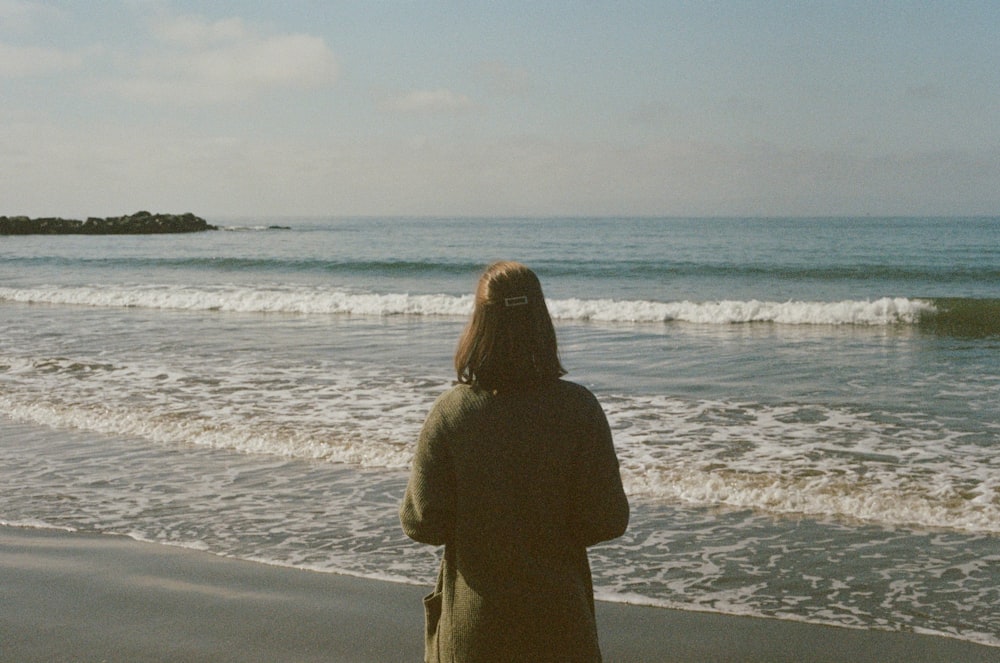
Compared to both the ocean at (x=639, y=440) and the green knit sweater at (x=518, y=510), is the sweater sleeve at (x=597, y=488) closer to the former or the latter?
the green knit sweater at (x=518, y=510)

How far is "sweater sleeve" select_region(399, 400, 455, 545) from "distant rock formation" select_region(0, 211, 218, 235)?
68919 mm

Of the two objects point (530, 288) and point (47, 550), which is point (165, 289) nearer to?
Result: point (47, 550)

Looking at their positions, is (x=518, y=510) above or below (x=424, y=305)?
above

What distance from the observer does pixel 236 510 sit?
21.3 feet

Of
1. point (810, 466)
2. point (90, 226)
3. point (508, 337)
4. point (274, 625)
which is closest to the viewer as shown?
point (508, 337)

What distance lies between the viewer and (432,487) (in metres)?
2.26

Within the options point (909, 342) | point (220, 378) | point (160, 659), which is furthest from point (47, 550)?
point (909, 342)

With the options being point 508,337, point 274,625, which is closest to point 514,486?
point 508,337

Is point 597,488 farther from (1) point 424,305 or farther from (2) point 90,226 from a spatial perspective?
(2) point 90,226

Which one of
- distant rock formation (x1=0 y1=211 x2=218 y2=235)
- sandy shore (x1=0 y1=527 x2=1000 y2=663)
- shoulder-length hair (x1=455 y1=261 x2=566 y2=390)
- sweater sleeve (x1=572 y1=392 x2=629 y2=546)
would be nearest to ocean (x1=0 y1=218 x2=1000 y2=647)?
sandy shore (x1=0 y1=527 x2=1000 y2=663)

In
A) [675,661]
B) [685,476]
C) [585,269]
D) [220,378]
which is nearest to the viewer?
[675,661]

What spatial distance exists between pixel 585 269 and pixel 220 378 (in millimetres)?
23504

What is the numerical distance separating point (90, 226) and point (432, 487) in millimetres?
70458

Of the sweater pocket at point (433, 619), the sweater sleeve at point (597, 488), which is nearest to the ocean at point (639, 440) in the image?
the sweater pocket at point (433, 619)
